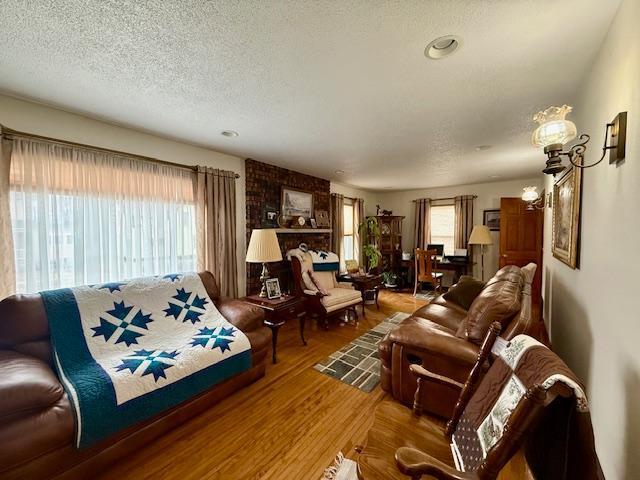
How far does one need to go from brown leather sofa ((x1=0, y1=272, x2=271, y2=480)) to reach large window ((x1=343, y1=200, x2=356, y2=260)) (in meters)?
4.07

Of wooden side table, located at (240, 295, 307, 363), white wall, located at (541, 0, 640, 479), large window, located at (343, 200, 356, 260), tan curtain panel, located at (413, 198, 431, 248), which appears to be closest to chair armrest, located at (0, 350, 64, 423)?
wooden side table, located at (240, 295, 307, 363)

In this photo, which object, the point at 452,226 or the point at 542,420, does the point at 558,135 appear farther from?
the point at 452,226

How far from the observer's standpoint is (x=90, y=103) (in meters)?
1.99

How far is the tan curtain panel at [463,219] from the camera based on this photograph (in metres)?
5.50

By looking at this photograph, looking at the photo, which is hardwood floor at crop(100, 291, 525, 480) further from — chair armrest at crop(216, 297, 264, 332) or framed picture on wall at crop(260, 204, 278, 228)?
framed picture on wall at crop(260, 204, 278, 228)

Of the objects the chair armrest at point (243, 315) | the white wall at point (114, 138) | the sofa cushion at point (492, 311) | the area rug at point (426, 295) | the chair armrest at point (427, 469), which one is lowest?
the area rug at point (426, 295)

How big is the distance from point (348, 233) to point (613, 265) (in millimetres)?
4689

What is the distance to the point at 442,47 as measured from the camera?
1.40 metres

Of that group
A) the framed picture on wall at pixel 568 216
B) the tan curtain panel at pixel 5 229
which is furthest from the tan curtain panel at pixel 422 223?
the tan curtain panel at pixel 5 229

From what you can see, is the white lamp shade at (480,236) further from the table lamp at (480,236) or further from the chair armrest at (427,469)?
the chair armrest at (427,469)

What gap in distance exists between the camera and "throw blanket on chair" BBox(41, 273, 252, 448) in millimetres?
1456

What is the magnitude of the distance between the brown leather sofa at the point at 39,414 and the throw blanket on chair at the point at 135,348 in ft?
0.21

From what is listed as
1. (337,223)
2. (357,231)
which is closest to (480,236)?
(357,231)

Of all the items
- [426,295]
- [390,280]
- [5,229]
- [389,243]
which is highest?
[5,229]
